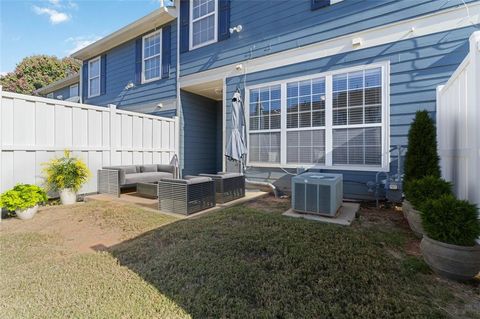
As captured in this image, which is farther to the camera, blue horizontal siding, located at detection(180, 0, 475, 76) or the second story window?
the second story window

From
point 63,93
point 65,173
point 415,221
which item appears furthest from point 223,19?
point 63,93

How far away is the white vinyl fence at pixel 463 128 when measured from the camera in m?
2.24

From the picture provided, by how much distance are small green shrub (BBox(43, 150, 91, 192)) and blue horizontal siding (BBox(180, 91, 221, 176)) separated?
3464mm

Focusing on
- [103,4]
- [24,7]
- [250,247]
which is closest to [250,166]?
[250,247]

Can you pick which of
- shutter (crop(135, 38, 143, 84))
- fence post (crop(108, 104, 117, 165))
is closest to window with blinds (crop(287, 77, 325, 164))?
fence post (crop(108, 104, 117, 165))

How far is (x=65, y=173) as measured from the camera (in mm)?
5180

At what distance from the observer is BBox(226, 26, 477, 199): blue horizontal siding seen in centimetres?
425

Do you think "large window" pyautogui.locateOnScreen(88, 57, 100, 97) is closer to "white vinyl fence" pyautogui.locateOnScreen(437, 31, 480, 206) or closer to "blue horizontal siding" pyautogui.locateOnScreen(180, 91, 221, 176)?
"blue horizontal siding" pyautogui.locateOnScreen(180, 91, 221, 176)

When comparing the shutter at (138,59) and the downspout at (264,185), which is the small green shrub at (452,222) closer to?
the downspout at (264,185)

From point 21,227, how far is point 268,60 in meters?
6.45

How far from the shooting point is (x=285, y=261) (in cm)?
240

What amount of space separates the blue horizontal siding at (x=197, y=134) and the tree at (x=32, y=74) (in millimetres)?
19173

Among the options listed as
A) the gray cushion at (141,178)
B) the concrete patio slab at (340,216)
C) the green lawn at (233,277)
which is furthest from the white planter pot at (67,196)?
the concrete patio slab at (340,216)

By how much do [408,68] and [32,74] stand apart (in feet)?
95.7
